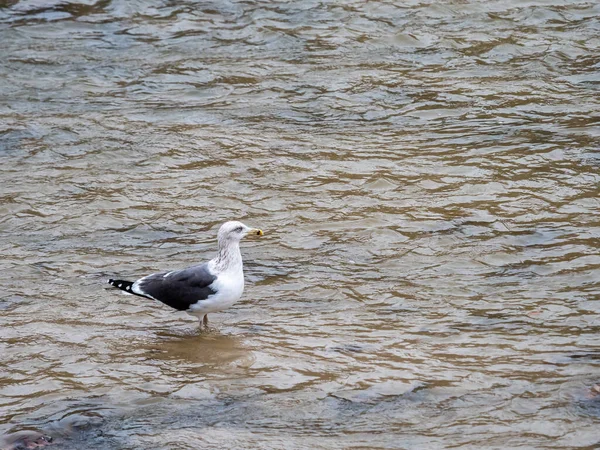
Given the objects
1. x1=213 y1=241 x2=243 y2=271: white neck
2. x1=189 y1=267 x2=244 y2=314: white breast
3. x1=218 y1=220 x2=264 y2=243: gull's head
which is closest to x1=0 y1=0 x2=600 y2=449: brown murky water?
x1=189 y1=267 x2=244 y2=314: white breast

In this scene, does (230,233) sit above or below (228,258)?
above

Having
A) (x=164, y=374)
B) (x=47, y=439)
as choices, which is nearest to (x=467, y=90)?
(x=164, y=374)

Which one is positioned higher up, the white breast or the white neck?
the white neck

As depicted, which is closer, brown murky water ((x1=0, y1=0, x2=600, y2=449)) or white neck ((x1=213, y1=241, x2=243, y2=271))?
brown murky water ((x1=0, y1=0, x2=600, y2=449))

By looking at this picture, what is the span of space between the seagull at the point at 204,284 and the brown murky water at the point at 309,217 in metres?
0.29

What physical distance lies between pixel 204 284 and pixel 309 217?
8.03 feet

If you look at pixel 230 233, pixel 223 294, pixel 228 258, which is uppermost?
pixel 230 233

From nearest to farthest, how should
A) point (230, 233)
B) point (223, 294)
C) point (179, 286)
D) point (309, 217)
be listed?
point (223, 294)
point (179, 286)
point (230, 233)
point (309, 217)

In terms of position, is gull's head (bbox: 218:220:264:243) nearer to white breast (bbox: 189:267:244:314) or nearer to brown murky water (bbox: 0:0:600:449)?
white breast (bbox: 189:267:244:314)

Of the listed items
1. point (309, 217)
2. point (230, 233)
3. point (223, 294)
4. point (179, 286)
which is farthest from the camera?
point (309, 217)

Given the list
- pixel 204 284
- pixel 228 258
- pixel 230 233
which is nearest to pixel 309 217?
pixel 230 233

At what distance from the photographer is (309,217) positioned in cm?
1050

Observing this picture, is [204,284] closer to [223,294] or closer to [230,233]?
[223,294]

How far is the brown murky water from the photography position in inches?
276
